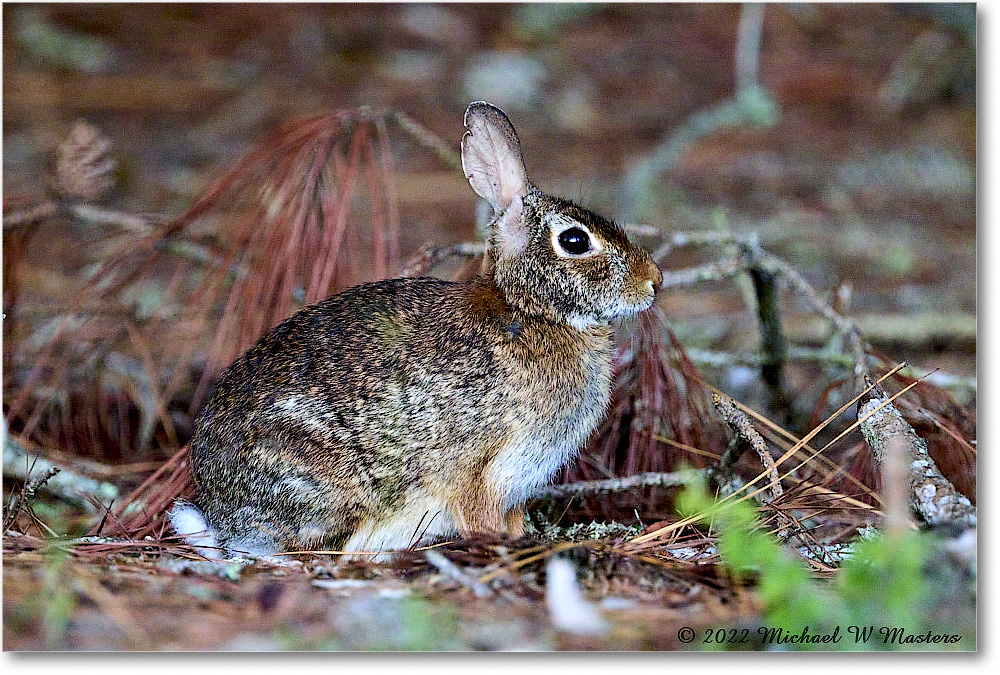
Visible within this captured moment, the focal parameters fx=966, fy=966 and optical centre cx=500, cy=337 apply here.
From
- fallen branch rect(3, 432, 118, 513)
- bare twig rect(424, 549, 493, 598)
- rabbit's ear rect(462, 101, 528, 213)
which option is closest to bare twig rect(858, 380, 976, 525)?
bare twig rect(424, 549, 493, 598)

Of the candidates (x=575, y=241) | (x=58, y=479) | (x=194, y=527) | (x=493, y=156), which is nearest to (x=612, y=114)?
(x=493, y=156)

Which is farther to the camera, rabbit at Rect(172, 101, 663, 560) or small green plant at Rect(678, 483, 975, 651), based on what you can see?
rabbit at Rect(172, 101, 663, 560)

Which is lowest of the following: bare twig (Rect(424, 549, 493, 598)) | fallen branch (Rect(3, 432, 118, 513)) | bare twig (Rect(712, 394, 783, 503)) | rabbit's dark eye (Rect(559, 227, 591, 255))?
fallen branch (Rect(3, 432, 118, 513))

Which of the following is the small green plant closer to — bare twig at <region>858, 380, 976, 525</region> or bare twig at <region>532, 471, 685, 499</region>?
bare twig at <region>858, 380, 976, 525</region>

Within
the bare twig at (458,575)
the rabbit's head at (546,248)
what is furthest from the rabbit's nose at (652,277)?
the bare twig at (458,575)

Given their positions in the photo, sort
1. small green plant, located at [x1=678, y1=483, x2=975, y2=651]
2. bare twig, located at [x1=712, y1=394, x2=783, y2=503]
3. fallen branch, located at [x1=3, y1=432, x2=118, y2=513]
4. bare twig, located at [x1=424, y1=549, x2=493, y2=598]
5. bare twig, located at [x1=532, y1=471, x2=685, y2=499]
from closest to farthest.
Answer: small green plant, located at [x1=678, y1=483, x2=975, y2=651] → bare twig, located at [x1=424, y1=549, x2=493, y2=598] → bare twig, located at [x1=712, y1=394, x2=783, y2=503] → bare twig, located at [x1=532, y1=471, x2=685, y2=499] → fallen branch, located at [x1=3, y1=432, x2=118, y2=513]

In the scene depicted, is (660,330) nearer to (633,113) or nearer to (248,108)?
(633,113)

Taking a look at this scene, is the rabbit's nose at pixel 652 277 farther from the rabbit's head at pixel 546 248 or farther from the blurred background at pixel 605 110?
the blurred background at pixel 605 110

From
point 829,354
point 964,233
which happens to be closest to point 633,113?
point 964,233

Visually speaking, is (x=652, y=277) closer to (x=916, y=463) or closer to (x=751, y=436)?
(x=751, y=436)
